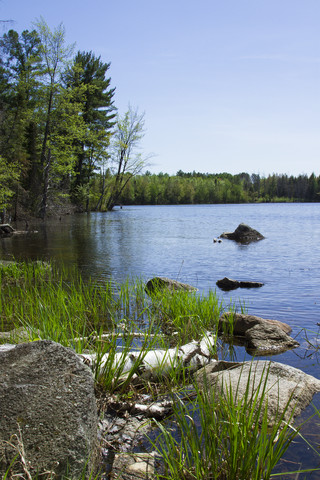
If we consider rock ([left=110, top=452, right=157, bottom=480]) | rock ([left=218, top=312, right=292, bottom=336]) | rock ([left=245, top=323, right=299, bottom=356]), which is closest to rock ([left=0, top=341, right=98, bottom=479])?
rock ([left=110, top=452, right=157, bottom=480])

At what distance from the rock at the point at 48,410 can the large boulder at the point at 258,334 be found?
3373 millimetres

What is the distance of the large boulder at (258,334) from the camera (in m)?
5.74

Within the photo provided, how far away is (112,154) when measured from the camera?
177 ft

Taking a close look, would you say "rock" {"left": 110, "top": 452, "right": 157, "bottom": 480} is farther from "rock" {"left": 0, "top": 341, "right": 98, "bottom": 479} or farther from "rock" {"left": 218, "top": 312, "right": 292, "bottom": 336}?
"rock" {"left": 218, "top": 312, "right": 292, "bottom": 336}

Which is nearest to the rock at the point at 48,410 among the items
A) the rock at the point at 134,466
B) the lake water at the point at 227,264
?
the rock at the point at 134,466

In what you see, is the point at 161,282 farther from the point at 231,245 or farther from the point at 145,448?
the point at 231,245

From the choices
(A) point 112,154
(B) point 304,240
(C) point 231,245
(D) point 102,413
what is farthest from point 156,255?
(A) point 112,154

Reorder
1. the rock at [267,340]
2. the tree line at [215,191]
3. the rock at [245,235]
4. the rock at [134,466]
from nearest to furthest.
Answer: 1. the rock at [134,466]
2. the rock at [267,340]
3. the rock at [245,235]
4. the tree line at [215,191]

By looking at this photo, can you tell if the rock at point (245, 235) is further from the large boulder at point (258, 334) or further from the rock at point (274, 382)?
the rock at point (274, 382)

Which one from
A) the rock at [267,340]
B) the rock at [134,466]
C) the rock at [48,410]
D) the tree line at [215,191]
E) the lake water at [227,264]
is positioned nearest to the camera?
the rock at [48,410]

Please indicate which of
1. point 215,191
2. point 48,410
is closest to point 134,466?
point 48,410

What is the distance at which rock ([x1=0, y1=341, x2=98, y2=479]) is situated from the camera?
92.2 inches

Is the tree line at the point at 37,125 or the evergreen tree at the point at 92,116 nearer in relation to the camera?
the tree line at the point at 37,125

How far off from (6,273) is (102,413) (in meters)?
7.21
